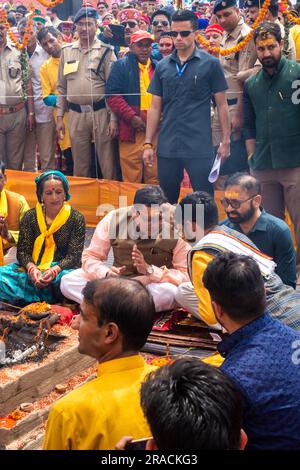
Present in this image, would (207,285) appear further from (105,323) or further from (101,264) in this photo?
(101,264)

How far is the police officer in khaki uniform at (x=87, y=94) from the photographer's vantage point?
22.9 feet

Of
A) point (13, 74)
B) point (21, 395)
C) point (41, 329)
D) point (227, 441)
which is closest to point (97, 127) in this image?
point (13, 74)

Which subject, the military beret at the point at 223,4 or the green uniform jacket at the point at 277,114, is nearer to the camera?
the green uniform jacket at the point at 277,114

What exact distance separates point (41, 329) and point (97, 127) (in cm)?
336

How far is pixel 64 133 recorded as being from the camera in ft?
24.3

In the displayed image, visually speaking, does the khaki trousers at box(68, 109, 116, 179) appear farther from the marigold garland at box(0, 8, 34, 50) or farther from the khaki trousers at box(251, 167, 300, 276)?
the khaki trousers at box(251, 167, 300, 276)

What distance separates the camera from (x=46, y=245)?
209 inches

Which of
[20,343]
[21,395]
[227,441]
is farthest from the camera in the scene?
[20,343]

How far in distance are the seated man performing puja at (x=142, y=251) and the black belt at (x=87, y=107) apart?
7.40 ft

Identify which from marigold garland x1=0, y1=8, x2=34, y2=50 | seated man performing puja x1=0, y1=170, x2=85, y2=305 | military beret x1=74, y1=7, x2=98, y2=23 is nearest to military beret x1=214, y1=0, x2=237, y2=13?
military beret x1=74, y1=7, x2=98, y2=23

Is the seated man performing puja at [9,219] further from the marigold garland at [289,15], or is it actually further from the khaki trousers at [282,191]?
the marigold garland at [289,15]

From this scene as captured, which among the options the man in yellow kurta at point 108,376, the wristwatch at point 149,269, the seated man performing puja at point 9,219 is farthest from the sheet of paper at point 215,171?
the man in yellow kurta at point 108,376

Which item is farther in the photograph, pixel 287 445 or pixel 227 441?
pixel 287 445

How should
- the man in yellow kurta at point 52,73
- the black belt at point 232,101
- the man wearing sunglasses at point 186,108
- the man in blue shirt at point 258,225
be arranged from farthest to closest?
1. the man in yellow kurta at point 52,73
2. the black belt at point 232,101
3. the man wearing sunglasses at point 186,108
4. the man in blue shirt at point 258,225
